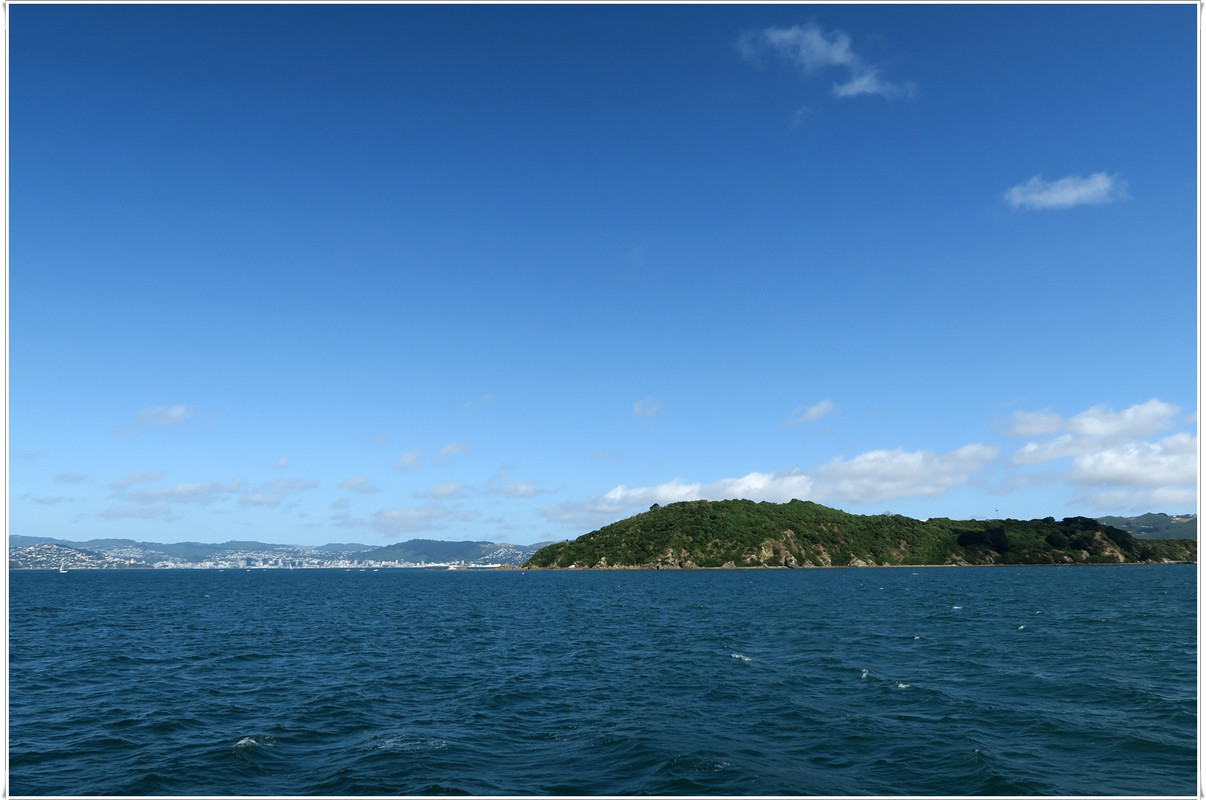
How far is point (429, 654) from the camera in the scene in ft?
198

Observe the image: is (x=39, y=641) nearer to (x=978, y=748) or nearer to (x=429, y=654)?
(x=429, y=654)

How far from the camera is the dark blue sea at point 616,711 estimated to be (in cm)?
2744

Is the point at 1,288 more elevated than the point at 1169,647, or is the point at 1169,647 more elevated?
the point at 1,288

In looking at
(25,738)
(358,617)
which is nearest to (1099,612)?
(358,617)

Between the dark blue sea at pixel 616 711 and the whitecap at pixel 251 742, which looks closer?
the dark blue sea at pixel 616 711

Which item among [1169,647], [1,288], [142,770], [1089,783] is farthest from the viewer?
[1169,647]

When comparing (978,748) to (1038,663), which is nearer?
(978,748)

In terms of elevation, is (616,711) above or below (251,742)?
below

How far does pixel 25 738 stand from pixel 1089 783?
49.7 meters

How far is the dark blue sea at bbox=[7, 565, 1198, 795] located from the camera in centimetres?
2744

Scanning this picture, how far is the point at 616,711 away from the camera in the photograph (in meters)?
38.2

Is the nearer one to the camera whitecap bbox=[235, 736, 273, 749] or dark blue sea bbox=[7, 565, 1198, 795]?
dark blue sea bbox=[7, 565, 1198, 795]

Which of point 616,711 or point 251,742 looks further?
point 616,711

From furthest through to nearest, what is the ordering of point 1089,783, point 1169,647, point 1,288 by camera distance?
point 1169,647 → point 1089,783 → point 1,288
